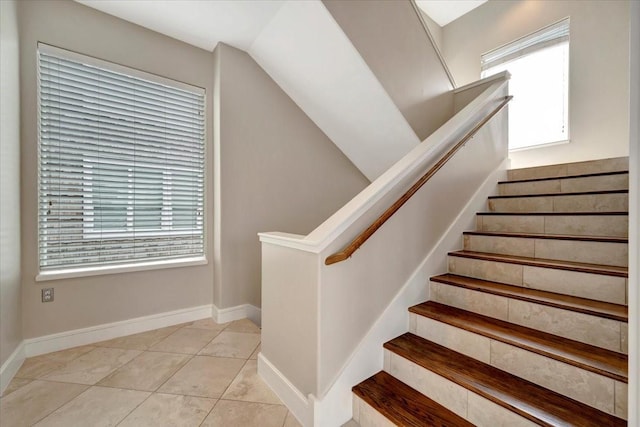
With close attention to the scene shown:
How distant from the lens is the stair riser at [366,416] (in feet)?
4.35

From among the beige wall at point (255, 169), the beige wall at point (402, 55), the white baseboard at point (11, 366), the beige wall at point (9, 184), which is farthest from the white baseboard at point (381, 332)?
the beige wall at point (9, 184)

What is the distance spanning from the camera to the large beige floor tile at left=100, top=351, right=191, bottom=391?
1802 millimetres

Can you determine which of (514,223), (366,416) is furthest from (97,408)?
(514,223)

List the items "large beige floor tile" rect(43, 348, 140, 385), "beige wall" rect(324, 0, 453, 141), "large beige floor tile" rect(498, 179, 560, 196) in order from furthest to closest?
"large beige floor tile" rect(498, 179, 560, 196), "beige wall" rect(324, 0, 453, 141), "large beige floor tile" rect(43, 348, 140, 385)

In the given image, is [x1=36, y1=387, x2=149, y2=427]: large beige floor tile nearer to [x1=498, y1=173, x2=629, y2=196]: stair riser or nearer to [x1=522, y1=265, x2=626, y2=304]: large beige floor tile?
[x1=522, y1=265, x2=626, y2=304]: large beige floor tile

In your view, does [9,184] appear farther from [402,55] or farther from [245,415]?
[402,55]

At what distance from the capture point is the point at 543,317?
1481 mm

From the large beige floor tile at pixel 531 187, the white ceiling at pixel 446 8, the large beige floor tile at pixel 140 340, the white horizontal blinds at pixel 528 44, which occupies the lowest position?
the large beige floor tile at pixel 140 340

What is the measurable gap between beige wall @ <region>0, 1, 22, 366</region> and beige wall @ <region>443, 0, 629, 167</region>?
5191mm

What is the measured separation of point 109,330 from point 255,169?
192cm

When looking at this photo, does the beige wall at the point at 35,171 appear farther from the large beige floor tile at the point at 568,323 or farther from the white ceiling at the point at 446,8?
the white ceiling at the point at 446,8

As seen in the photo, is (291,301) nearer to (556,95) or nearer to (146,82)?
(146,82)

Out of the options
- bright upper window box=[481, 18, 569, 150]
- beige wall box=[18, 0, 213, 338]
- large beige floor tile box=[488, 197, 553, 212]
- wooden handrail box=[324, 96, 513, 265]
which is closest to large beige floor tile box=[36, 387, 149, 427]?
beige wall box=[18, 0, 213, 338]

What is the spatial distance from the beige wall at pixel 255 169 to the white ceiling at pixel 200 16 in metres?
0.21
